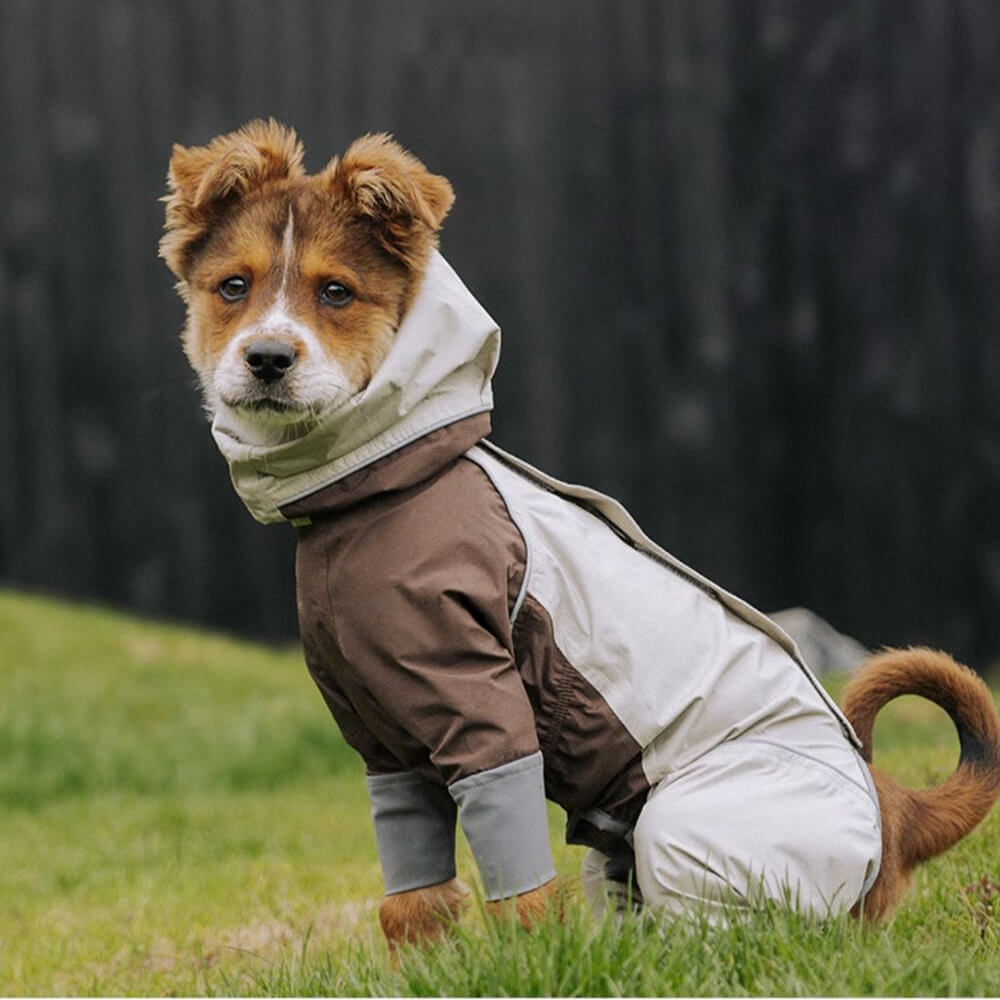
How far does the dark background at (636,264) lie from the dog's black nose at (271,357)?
3601mm

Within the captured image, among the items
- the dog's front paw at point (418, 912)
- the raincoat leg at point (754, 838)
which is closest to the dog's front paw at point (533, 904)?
the raincoat leg at point (754, 838)

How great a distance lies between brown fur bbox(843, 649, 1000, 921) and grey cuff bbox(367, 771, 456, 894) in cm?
86

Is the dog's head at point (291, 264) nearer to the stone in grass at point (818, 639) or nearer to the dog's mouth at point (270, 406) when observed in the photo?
the dog's mouth at point (270, 406)

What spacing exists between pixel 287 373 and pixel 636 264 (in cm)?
376

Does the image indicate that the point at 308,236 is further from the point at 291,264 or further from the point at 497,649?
the point at 497,649

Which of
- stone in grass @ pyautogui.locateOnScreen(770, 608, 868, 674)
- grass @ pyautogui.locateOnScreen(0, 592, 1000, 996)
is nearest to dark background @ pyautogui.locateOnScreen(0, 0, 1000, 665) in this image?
stone in grass @ pyautogui.locateOnScreen(770, 608, 868, 674)

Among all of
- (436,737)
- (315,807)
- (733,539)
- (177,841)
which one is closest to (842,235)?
(733,539)

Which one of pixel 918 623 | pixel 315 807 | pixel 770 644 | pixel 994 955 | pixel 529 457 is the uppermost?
pixel 770 644

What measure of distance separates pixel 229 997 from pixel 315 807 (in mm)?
3051

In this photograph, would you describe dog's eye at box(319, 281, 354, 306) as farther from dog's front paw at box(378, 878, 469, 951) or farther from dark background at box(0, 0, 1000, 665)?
dark background at box(0, 0, 1000, 665)

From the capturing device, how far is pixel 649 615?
2725mm

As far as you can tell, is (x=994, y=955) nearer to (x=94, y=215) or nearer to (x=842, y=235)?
(x=842, y=235)

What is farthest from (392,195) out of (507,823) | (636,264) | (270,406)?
(636,264)

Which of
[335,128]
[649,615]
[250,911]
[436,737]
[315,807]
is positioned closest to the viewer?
[436,737]
